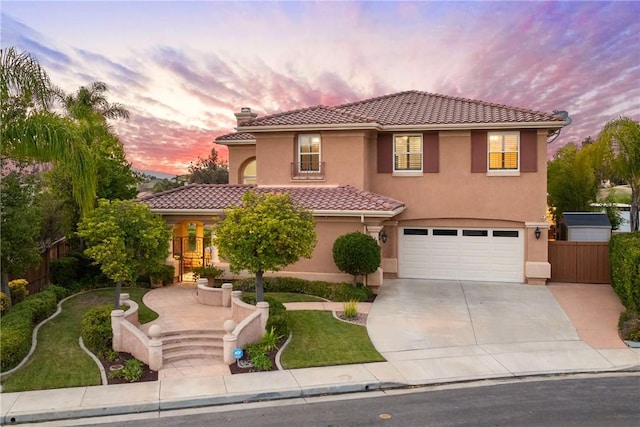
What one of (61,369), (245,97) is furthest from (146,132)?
(61,369)

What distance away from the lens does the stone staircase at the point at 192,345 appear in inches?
465

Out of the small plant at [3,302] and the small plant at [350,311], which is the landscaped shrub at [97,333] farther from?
the small plant at [350,311]

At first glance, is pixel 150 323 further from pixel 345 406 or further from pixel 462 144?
pixel 462 144

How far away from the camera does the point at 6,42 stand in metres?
12.6

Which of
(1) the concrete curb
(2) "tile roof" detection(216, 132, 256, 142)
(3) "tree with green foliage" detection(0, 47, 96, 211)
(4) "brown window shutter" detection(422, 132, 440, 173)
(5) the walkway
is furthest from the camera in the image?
(2) "tile roof" detection(216, 132, 256, 142)

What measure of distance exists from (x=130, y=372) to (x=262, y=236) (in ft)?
14.6

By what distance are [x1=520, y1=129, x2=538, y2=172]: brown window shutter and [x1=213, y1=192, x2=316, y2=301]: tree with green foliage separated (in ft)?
34.5

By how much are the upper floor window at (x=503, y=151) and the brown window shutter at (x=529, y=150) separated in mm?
151

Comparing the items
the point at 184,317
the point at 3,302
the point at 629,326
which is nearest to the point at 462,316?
the point at 629,326

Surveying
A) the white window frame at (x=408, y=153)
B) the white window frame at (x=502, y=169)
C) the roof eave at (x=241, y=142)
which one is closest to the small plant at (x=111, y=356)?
the white window frame at (x=408, y=153)

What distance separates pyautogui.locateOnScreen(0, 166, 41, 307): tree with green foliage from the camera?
13323 millimetres

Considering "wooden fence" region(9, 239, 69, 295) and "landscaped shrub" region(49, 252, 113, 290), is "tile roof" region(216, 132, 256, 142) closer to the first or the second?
"wooden fence" region(9, 239, 69, 295)

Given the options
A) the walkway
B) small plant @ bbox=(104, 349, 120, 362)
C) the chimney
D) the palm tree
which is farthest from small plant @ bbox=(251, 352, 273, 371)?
the chimney

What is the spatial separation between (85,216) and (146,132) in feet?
54.0
